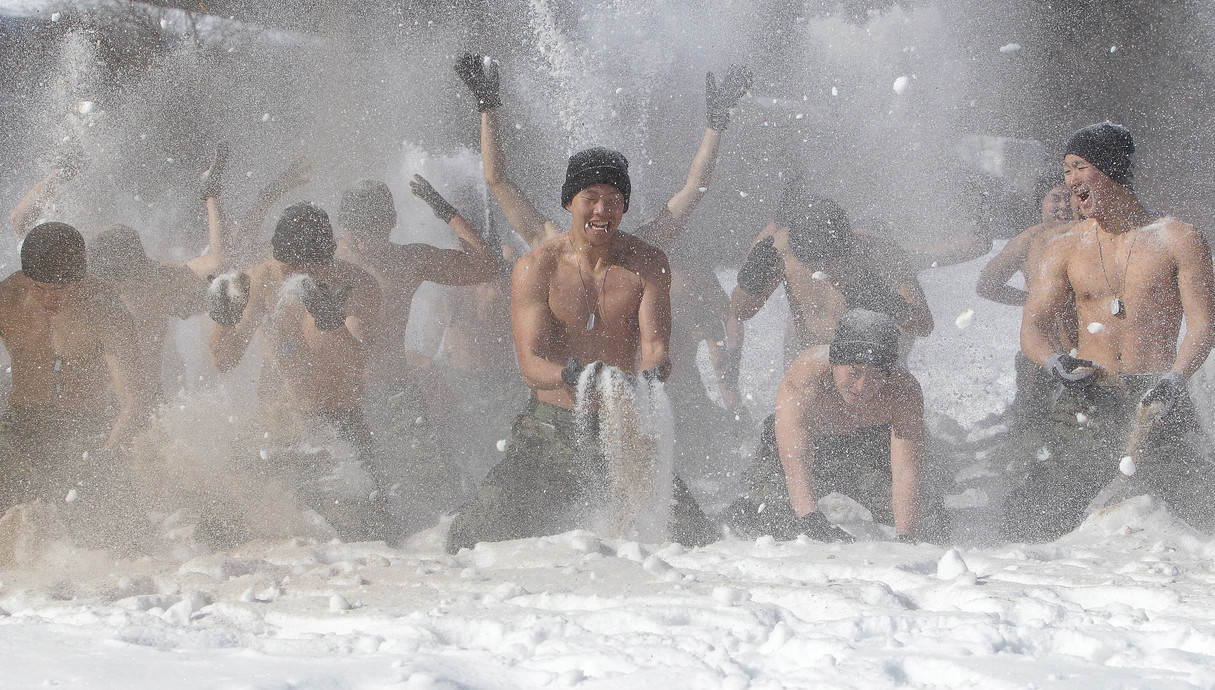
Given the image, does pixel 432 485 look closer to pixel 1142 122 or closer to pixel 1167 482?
pixel 1167 482

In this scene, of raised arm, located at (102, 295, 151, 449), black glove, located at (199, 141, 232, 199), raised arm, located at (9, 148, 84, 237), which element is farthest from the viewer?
raised arm, located at (9, 148, 84, 237)

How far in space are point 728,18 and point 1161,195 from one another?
3181 millimetres

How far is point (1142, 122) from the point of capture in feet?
20.9

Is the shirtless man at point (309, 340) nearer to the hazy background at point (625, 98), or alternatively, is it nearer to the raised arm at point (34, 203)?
the raised arm at point (34, 203)

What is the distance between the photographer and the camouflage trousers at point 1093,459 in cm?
334

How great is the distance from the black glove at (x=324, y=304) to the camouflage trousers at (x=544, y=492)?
3.00 feet

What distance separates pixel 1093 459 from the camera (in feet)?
11.3

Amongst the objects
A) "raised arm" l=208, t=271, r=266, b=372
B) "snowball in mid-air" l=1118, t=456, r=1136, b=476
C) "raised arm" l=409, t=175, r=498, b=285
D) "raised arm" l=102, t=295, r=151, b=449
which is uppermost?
"raised arm" l=409, t=175, r=498, b=285

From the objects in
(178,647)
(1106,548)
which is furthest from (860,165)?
(178,647)

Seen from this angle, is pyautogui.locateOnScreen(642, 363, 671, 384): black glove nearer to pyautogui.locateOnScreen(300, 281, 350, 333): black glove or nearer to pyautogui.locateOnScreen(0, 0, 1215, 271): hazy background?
pyautogui.locateOnScreen(300, 281, 350, 333): black glove

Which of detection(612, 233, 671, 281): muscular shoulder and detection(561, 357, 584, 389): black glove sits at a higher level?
detection(612, 233, 671, 281): muscular shoulder

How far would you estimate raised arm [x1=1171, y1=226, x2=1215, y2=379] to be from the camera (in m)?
3.32

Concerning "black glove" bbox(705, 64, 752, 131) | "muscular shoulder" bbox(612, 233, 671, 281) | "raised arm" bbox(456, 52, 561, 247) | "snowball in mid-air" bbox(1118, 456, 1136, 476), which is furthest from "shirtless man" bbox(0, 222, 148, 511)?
"snowball in mid-air" bbox(1118, 456, 1136, 476)

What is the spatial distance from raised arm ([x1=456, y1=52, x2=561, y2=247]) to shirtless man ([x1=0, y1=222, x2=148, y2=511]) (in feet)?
5.19
